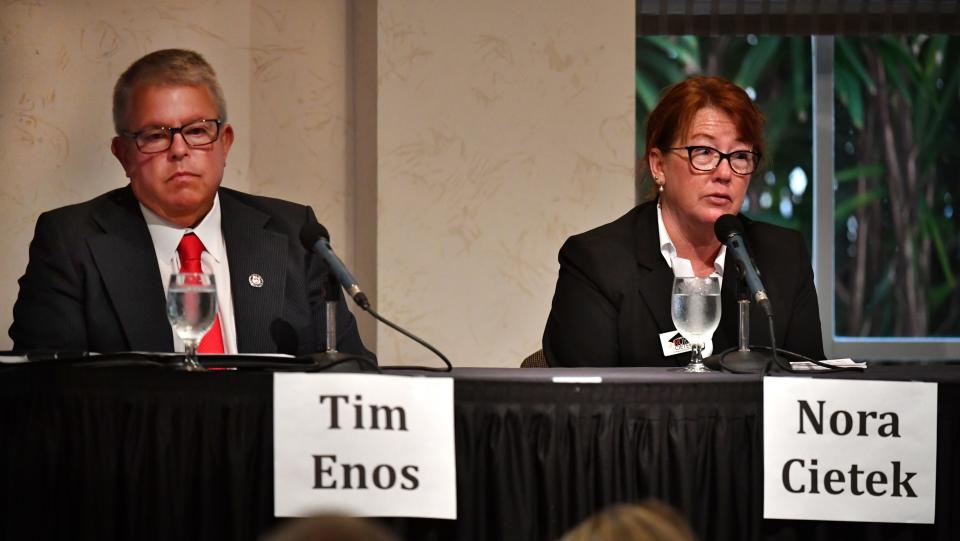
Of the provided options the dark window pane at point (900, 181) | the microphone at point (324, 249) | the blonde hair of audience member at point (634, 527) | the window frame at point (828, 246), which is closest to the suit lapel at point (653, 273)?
the microphone at point (324, 249)

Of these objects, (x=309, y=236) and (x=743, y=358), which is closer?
(x=743, y=358)

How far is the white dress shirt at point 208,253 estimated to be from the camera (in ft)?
7.99

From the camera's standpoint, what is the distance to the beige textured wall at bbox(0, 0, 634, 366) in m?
3.52

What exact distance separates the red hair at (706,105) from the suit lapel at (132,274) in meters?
1.11

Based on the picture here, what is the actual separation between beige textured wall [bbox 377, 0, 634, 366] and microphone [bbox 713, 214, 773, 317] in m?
1.45

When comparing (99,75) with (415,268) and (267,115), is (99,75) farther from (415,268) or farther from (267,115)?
(415,268)

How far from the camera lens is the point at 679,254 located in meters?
2.62

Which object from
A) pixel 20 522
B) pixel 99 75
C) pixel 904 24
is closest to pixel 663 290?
pixel 20 522

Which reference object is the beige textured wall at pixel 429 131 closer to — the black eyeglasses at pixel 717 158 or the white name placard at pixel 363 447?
the black eyeglasses at pixel 717 158

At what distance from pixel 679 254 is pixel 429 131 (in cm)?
116

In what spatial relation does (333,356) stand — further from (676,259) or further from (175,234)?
(676,259)

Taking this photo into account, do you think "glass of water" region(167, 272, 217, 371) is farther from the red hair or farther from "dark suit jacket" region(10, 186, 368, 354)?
the red hair

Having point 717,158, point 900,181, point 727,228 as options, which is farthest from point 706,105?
point 900,181

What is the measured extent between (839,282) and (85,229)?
3868 mm
